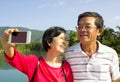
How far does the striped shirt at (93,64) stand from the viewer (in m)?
3.16

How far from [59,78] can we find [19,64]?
379 mm

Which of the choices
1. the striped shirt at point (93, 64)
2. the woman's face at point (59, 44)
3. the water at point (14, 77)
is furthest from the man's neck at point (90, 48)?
the water at point (14, 77)

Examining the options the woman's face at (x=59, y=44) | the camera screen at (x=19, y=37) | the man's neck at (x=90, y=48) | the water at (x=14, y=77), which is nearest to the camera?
the camera screen at (x=19, y=37)

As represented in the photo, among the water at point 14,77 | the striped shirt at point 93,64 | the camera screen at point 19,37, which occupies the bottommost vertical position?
the water at point 14,77

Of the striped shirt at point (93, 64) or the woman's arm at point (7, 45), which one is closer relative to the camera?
the woman's arm at point (7, 45)

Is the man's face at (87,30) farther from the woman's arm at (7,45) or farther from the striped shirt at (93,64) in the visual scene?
the woman's arm at (7,45)

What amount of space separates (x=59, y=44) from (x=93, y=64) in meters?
0.38

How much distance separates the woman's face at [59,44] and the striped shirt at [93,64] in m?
0.18

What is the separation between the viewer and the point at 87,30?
3.18m

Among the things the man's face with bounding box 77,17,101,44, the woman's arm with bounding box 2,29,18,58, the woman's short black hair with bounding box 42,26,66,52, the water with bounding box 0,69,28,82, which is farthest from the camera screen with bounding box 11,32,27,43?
the water with bounding box 0,69,28,82

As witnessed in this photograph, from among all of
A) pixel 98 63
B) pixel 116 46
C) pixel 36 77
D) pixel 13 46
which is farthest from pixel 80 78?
pixel 116 46

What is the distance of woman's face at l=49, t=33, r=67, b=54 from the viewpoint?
10.1 ft

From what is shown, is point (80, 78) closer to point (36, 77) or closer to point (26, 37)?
point (36, 77)

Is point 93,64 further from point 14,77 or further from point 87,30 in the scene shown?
point 14,77
